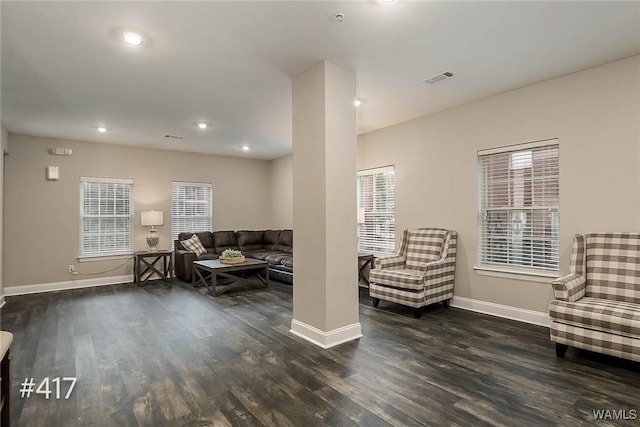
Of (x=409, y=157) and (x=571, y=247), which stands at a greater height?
(x=409, y=157)

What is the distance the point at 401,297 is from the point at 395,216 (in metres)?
1.53

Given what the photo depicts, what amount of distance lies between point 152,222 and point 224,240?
1527 millimetres

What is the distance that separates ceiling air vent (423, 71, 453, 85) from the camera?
350cm

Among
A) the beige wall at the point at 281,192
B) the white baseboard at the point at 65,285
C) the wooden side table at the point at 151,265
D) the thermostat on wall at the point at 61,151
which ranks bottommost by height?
the white baseboard at the point at 65,285

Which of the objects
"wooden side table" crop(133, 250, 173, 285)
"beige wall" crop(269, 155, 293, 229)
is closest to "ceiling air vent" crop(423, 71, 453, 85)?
"beige wall" crop(269, 155, 293, 229)

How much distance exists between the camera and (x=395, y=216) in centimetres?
532

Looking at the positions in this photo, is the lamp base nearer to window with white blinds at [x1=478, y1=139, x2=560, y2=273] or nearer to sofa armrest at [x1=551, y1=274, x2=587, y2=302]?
window with white blinds at [x1=478, y1=139, x2=560, y2=273]

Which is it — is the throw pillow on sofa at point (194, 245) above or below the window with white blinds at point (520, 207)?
below

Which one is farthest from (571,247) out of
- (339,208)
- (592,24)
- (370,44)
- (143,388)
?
(143,388)

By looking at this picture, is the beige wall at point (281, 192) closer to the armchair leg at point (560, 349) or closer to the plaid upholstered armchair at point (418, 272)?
the plaid upholstered armchair at point (418, 272)

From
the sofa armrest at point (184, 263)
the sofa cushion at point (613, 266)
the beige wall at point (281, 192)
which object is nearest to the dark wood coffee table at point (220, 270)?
the sofa armrest at point (184, 263)

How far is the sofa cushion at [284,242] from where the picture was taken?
7492 millimetres

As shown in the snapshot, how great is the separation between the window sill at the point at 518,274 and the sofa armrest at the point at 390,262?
0.95m

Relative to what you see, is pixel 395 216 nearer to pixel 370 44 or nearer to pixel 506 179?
pixel 506 179
